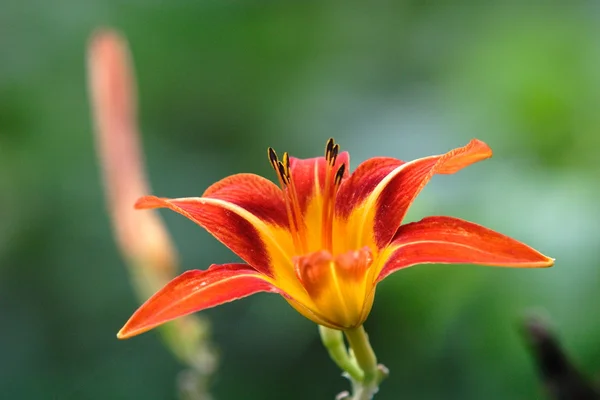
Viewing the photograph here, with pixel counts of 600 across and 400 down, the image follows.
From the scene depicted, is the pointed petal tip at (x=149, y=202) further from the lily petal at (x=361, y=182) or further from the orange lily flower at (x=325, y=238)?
the lily petal at (x=361, y=182)

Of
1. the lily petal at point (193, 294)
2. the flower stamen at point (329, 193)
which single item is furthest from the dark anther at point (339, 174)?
the lily petal at point (193, 294)

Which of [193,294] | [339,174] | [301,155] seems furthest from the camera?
[301,155]

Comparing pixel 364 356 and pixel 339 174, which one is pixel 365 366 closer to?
pixel 364 356

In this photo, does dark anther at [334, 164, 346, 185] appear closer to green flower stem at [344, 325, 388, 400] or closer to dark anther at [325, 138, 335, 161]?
dark anther at [325, 138, 335, 161]

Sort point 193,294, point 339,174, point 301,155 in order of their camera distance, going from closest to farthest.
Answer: point 193,294 < point 339,174 < point 301,155

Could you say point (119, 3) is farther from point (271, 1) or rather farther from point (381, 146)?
point (381, 146)

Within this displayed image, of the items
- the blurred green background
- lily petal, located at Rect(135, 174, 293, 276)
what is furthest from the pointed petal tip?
the blurred green background

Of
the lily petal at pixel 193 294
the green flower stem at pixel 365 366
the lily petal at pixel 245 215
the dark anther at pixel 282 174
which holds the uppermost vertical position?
the dark anther at pixel 282 174

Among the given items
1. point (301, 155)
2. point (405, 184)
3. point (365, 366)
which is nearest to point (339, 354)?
point (365, 366)
